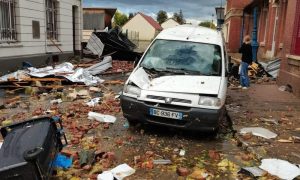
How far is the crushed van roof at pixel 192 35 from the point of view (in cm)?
805

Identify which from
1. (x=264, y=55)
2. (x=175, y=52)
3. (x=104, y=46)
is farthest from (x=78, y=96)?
(x=264, y=55)

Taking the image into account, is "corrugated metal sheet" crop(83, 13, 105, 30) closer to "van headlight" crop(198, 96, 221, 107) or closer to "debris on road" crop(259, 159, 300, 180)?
"van headlight" crop(198, 96, 221, 107)

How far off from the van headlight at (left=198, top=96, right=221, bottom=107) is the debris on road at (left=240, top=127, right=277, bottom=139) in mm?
1262

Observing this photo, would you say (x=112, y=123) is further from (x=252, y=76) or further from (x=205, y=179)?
(x=252, y=76)

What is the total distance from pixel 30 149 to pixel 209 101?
3457 millimetres

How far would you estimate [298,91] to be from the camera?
11.4m

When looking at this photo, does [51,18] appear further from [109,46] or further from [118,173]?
[118,173]

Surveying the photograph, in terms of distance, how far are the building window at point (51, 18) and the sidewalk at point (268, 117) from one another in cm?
1020

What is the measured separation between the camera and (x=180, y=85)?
6.55 metres

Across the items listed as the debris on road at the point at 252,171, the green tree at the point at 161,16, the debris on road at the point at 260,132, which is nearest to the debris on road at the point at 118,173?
the debris on road at the point at 252,171

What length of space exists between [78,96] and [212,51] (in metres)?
4.53

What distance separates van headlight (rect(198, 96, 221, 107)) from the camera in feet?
20.7

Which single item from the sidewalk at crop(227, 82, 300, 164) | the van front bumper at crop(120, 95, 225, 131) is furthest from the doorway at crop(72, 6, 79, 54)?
the van front bumper at crop(120, 95, 225, 131)

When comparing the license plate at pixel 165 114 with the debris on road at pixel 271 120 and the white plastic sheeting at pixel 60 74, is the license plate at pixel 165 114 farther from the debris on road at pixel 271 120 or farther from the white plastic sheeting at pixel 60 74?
the white plastic sheeting at pixel 60 74
